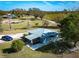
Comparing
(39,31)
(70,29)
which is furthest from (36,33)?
(70,29)

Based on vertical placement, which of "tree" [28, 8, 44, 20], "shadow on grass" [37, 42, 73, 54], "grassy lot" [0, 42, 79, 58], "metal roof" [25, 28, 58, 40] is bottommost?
"grassy lot" [0, 42, 79, 58]

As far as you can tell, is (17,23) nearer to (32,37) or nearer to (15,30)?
(15,30)

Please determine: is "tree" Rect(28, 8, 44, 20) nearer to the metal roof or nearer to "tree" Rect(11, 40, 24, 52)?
the metal roof

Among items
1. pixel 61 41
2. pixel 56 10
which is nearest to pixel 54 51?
pixel 61 41

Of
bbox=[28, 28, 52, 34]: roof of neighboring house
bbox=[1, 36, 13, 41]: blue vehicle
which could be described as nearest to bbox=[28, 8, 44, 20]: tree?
bbox=[28, 28, 52, 34]: roof of neighboring house

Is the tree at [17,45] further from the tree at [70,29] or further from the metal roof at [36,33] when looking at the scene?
the tree at [70,29]

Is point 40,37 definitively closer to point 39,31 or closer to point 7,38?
point 39,31
